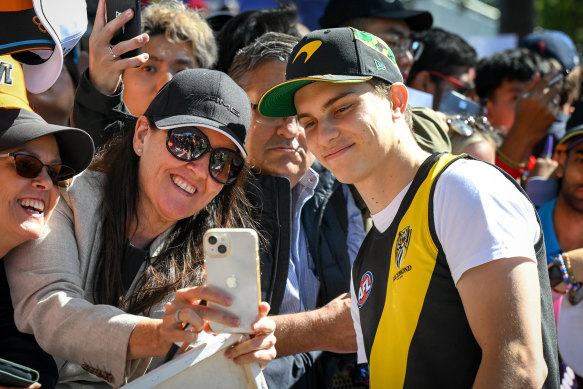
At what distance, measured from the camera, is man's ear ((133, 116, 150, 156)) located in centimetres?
278

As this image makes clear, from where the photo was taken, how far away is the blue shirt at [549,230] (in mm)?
4102

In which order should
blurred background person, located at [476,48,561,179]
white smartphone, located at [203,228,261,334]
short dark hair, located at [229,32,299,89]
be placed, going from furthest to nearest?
1. blurred background person, located at [476,48,561,179]
2. short dark hair, located at [229,32,299,89]
3. white smartphone, located at [203,228,261,334]

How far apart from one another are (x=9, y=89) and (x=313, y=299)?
165cm

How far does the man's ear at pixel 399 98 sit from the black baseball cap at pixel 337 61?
3cm

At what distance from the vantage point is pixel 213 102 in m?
2.68

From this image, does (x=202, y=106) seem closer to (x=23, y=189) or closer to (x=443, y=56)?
(x=23, y=189)

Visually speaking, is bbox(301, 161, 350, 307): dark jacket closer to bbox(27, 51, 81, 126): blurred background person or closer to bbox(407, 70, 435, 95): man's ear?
bbox(27, 51, 81, 126): blurred background person

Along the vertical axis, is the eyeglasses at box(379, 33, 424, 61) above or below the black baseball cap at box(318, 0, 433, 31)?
below

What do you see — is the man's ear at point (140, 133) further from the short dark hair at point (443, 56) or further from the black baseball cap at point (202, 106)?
the short dark hair at point (443, 56)

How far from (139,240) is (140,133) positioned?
17.1 inches

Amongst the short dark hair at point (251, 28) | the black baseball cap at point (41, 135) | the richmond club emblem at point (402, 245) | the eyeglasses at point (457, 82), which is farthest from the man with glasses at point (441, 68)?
the black baseball cap at point (41, 135)

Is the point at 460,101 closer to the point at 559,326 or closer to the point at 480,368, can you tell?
the point at 559,326

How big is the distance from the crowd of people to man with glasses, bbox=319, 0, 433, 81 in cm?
125

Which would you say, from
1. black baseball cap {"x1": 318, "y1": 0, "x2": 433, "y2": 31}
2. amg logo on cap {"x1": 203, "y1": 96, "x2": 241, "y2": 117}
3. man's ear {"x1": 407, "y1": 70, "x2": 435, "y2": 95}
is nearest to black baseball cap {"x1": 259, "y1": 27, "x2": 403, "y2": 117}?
amg logo on cap {"x1": 203, "y1": 96, "x2": 241, "y2": 117}
